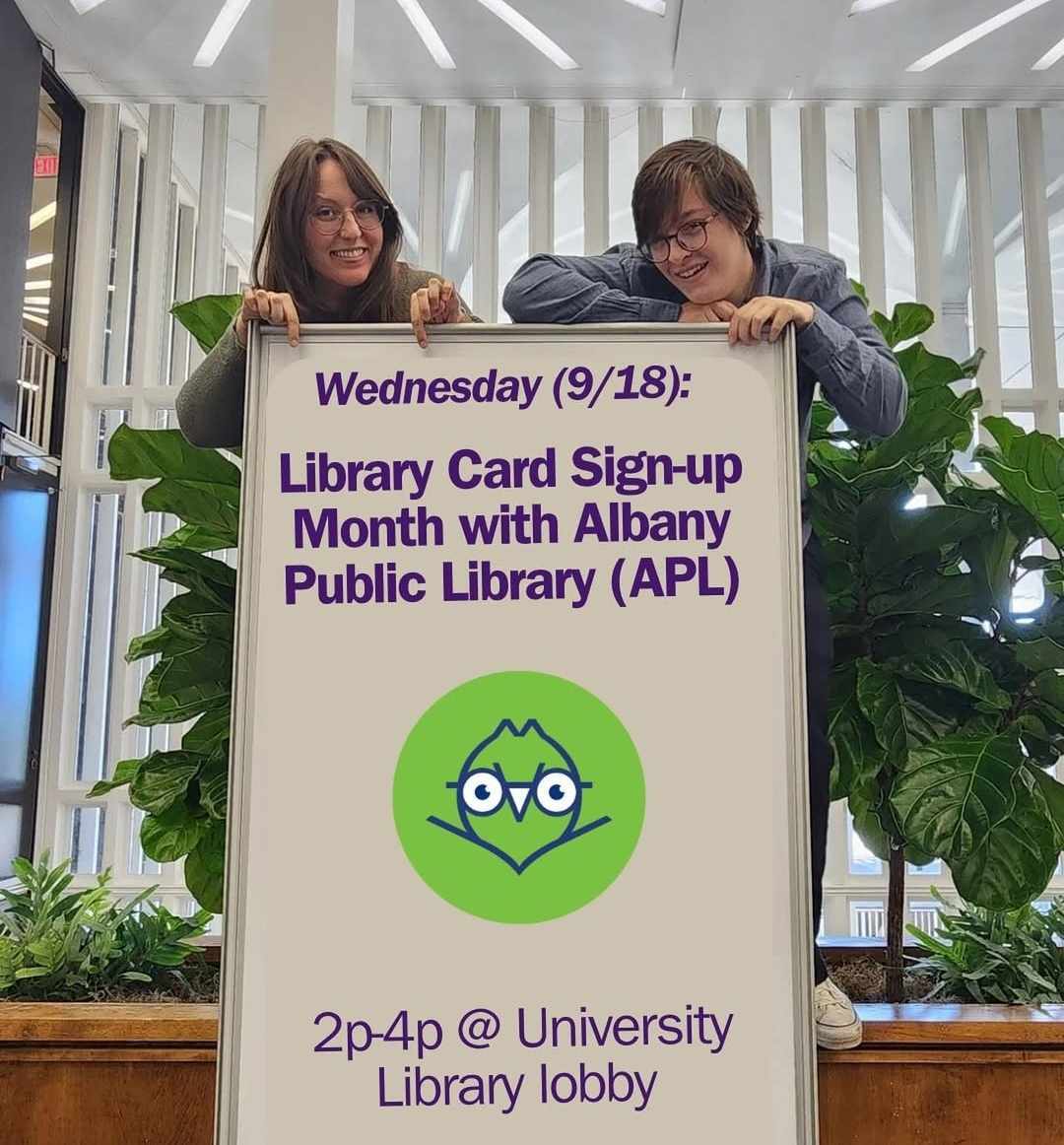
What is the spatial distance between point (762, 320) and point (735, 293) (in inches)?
9.9

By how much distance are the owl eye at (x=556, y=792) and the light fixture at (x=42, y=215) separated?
126 inches

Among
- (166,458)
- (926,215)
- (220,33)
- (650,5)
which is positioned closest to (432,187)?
(220,33)

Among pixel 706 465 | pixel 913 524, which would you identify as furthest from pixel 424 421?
pixel 913 524

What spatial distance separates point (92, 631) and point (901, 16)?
317 cm

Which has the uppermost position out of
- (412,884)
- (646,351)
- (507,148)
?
(507,148)

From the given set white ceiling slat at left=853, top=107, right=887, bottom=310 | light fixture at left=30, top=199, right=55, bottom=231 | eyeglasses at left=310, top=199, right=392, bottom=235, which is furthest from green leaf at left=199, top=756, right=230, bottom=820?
white ceiling slat at left=853, top=107, right=887, bottom=310

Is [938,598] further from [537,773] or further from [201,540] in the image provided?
[201,540]

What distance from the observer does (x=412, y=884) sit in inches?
46.3

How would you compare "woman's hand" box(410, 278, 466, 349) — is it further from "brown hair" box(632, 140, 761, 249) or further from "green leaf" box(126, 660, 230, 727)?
"green leaf" box(126, 660, 230, 727)

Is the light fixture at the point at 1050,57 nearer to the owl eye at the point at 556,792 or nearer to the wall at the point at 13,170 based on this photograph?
the wall at the point at 13,170

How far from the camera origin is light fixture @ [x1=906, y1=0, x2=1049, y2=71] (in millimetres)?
3080

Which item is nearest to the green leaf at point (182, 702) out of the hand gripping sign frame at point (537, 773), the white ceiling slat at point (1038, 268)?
the hand gripping sign frame at point (537, 773)

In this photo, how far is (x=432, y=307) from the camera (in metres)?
1.24

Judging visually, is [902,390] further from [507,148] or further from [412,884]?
[507,148]
